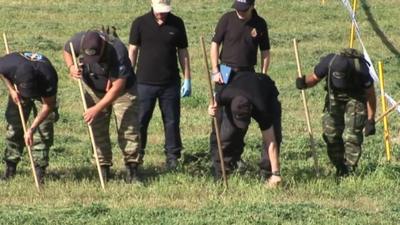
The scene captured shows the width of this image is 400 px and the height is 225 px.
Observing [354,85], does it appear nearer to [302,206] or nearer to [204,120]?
[302,206]

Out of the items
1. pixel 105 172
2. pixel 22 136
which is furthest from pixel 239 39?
pixel 22 136

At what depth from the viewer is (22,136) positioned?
9516 millimetres

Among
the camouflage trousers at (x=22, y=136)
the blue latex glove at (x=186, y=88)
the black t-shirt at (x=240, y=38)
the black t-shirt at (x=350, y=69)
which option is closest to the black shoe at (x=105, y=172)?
the camouflage trousers at (x=22, y=136)

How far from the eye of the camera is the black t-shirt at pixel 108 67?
895 centimetres

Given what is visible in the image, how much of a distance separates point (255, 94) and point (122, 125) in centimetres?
154

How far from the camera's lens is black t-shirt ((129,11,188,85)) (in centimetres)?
1016

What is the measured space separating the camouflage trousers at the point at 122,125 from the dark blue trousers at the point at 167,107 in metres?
0.78

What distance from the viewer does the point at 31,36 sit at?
2225 centimetres

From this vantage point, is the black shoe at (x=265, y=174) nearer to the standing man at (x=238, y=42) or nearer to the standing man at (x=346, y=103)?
the standing man at (x=238, y=42)

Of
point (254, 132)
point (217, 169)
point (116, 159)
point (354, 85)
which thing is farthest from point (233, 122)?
point (254, 132)

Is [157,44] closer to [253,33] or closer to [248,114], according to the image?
[253,33]

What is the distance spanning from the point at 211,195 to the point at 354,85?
6.81 ft

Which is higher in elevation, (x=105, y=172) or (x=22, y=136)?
(x=22, y=136)

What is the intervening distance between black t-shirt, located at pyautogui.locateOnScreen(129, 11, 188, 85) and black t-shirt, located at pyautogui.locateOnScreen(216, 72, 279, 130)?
1279 millimetres
